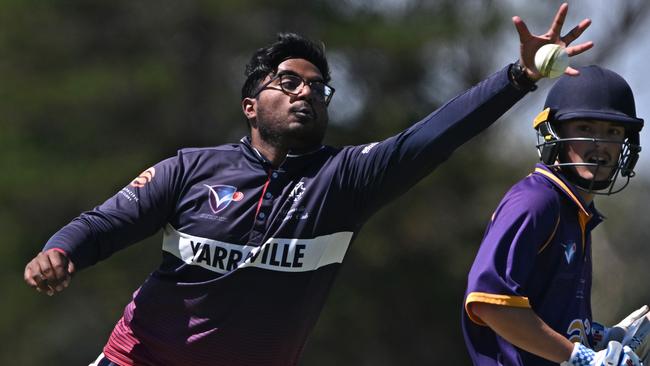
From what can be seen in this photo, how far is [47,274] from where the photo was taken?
4.70 m

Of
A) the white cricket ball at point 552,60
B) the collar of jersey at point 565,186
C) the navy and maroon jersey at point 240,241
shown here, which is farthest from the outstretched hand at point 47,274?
the white cricket ball at point 552,60

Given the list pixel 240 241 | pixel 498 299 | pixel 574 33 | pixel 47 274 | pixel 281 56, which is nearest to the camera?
pixel 498 299

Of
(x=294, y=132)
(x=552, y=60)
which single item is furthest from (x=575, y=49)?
(x=294, y=132)

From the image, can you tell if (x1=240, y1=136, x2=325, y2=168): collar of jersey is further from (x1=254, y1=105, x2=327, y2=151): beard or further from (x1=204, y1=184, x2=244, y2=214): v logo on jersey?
(x1=204, y1=184, x2=244, y2=214): v logo on jersey

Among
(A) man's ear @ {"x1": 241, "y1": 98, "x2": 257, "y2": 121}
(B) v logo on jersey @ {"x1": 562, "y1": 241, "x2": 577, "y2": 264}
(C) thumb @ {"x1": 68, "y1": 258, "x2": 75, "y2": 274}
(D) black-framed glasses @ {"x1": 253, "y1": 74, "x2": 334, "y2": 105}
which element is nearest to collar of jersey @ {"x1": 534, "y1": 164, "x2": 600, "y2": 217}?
(B) v logo on jersey @ {"x1": 562, "y1": 241, "x2": 577, "y2": 264}

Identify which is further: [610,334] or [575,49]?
[610,334]

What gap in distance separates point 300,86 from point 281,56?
9.7 inches

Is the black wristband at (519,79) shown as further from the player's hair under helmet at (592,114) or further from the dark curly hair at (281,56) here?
the dark curly hair at (281,56)

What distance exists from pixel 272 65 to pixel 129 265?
38.4 feet

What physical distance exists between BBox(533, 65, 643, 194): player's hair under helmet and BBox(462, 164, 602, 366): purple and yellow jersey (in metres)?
0.09

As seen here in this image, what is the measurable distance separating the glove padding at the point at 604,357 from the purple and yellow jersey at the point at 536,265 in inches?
6.2

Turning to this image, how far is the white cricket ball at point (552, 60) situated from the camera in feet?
14.0

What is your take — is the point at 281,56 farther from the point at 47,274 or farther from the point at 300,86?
the point at 47,274

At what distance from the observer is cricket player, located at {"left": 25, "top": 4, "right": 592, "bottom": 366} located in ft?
16.4
